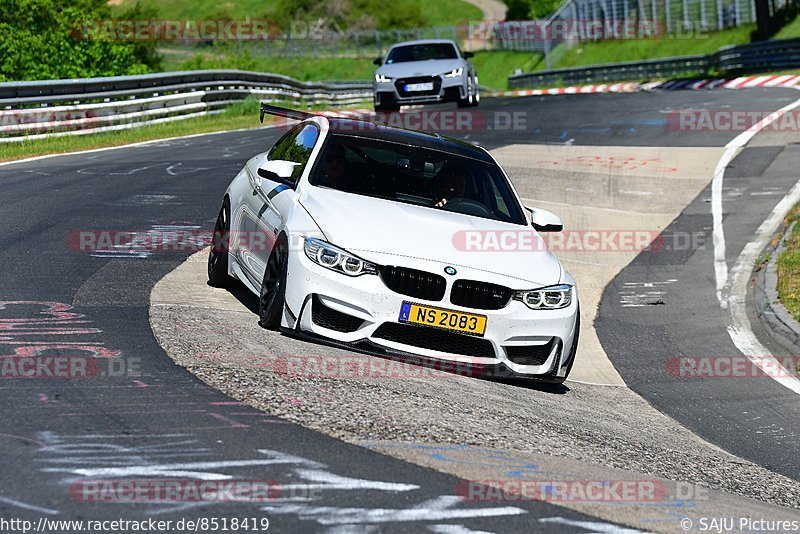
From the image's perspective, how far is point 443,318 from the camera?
7922 mm

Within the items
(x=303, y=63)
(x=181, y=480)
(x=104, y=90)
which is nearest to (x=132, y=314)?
(x=181, y=480)

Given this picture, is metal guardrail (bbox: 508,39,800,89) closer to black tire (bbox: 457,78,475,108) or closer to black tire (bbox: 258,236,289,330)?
black tire (bbox: 457,78,475,108)

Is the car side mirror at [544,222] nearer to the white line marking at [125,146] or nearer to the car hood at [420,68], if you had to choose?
the white line marking at [125,146]

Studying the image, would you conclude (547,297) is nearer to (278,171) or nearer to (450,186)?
(450,186)

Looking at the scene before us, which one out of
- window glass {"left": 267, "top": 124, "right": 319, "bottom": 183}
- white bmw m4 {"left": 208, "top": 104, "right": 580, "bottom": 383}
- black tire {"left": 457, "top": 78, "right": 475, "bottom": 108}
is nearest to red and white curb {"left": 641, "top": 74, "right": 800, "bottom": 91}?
black tire {"left": 457, "top": 78, "right": 475, "bottom": 108}

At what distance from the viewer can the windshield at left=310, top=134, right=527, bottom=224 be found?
9078mm

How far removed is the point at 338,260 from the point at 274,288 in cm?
63

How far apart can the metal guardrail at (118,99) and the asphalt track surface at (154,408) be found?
19.9 ft

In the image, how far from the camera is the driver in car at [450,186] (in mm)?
9242

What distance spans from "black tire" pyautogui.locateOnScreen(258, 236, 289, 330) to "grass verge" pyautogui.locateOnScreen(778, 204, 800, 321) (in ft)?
19.8

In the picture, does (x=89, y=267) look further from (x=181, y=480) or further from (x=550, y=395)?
(x=181, y=480)

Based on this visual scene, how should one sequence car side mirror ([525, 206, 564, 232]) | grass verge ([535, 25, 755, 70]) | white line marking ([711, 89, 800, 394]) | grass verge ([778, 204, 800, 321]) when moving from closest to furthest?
car side mirror ([525, 206, 564, 232])
white line marking ([711, 89, 800, 394])
grass verge ([778, 204, 800, 321])
grass verge ([535, 25, 755, 70])

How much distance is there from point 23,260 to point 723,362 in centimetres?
625

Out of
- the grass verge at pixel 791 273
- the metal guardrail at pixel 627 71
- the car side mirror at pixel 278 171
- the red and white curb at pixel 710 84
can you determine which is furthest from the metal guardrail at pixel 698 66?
the car side mirror at pixel 278 171
